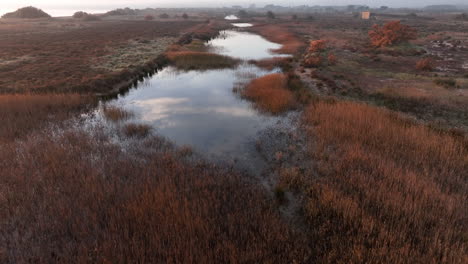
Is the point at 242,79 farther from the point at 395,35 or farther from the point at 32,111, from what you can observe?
the point at 395,35

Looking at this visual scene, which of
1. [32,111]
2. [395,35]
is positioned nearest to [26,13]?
[32,111]

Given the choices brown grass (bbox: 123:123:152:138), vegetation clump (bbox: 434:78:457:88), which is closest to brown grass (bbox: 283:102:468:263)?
brown grass (bbox: 123:123:152:138)

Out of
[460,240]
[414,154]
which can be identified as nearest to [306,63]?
[414,154]

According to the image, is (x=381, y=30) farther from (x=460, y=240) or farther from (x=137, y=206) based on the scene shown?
(x=137, y=206)

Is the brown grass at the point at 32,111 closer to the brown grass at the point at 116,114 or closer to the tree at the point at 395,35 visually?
the brown grass at the point at 116,114

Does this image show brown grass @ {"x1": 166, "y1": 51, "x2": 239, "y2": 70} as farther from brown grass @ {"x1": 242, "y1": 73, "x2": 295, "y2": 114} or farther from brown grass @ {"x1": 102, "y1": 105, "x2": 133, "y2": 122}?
brown grass @ {"x1": 102, "y1": 105, "x2": 133, "y2": 122}

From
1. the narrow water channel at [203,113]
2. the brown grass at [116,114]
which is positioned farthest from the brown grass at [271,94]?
the brown grass at [116,114]
